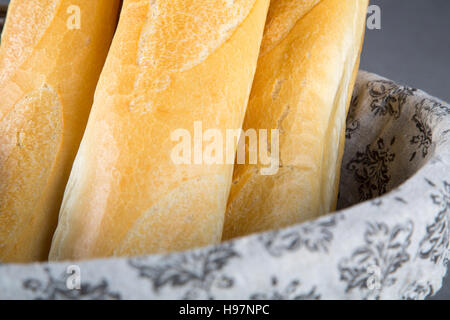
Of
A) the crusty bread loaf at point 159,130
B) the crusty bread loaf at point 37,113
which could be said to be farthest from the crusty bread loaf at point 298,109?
the crusty bread loaf at point 37,113

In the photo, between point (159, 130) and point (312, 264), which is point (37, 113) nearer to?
point (159, 130)

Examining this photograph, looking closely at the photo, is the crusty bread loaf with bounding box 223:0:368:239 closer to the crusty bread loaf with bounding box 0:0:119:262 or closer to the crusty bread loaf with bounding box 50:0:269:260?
the crusty bread loaf with bounding box 50:0:269:260

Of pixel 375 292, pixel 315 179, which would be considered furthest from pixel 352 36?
pixel 375 292

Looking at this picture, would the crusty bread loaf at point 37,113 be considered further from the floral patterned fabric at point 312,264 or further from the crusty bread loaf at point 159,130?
the floral patterned fabric at point 312,264

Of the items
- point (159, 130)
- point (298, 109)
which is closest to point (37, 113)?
point (159, 130)

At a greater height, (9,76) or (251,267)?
(9,76)
